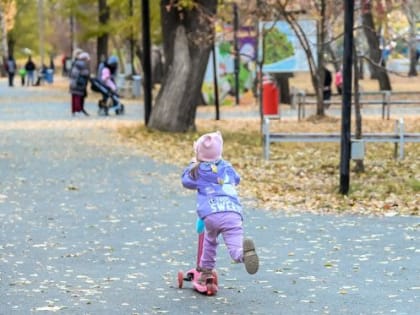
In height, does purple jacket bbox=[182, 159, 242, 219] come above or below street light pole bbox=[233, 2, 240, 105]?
below

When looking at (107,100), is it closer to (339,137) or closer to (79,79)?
(79,79)

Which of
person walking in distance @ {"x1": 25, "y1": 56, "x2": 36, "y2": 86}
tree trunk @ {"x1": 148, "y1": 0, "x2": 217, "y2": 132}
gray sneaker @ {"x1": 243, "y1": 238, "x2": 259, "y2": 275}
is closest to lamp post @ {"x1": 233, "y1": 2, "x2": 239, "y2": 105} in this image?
tree trunk @ {"x1": 148, "y1": 0, "x2": 217, "y2": 132}

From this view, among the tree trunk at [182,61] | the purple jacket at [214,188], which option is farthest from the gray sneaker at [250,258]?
the tree trunk at [182,61]

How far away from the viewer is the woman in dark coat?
29.7 m

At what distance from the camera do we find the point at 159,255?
8961 mm

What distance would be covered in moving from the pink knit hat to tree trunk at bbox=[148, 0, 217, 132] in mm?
15138

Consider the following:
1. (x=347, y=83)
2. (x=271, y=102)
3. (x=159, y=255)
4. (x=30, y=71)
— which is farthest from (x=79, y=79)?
(x=30, y=71)

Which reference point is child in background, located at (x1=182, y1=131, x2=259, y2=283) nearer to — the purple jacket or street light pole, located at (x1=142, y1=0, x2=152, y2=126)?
the purple jacket

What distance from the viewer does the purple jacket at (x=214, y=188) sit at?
23.8 ft

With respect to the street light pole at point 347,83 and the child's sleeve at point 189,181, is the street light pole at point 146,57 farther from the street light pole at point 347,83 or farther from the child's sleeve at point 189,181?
the child's sleeve at point 189,181

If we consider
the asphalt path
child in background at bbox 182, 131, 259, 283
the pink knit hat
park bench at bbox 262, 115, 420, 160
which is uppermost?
the pink knit hat

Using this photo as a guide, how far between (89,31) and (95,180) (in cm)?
3157

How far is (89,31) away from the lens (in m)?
45.5

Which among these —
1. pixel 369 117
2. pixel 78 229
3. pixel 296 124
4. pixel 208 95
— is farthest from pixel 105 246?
pixel 208 95
